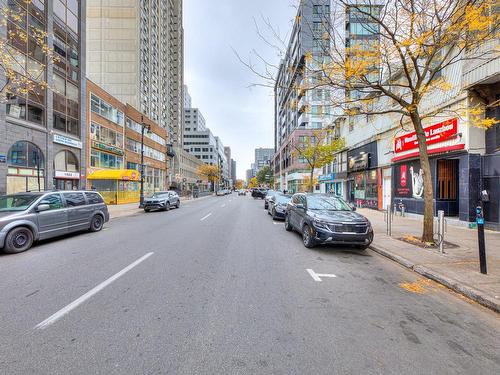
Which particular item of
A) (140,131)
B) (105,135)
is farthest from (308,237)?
(140,131)

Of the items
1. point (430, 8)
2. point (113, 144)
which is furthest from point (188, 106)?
point (430, 8)

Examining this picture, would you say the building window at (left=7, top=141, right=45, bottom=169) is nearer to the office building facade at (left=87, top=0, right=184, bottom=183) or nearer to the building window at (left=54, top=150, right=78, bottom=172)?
the building window at (left=54, top=150, right=78, bottom=172)

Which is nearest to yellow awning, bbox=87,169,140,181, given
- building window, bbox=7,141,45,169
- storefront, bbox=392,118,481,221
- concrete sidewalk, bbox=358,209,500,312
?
building window, bbox=7,141,45,169

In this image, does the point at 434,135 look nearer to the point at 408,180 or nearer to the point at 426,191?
the point at 408,180

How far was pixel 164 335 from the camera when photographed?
2.87 meters

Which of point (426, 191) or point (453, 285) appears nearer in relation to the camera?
point (453, 285)

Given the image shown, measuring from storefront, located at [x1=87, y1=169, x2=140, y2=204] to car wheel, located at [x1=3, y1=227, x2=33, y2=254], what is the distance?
1945cm

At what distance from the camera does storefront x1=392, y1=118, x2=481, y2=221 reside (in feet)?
36.0

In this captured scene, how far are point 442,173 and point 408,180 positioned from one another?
7.75ft

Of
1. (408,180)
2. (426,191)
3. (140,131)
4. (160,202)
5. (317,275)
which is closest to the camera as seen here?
(317,275)

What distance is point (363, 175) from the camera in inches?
857

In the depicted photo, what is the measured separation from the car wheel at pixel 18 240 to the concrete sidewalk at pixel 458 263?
1014cm

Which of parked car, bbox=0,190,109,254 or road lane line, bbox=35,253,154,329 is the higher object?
parked car, bbox=0,190,109,254

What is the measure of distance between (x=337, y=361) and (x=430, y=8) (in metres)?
9.36
